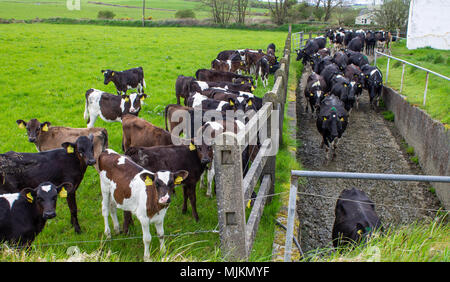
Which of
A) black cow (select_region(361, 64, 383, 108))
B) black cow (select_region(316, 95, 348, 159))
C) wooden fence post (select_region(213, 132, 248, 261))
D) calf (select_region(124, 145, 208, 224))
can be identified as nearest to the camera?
wooden fence post (select_region(213, 132, 248, 261))

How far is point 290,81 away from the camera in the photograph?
57.9 ft

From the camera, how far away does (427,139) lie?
9344 mm

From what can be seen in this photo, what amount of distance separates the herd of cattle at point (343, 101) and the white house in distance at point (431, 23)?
167 inches

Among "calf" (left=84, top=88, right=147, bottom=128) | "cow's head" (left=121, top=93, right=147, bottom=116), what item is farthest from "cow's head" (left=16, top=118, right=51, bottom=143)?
"cow's head" (left=121, top=93, right=147, bottom=116)

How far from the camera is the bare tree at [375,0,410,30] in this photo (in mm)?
37844

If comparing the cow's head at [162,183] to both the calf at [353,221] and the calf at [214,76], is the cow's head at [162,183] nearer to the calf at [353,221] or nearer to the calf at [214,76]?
the calf at [353,221]

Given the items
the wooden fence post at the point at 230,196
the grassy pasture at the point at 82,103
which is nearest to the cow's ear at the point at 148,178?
the grassy pasture at the point at 82,103

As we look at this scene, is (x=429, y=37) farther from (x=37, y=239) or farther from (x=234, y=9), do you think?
(x=234, y=9)

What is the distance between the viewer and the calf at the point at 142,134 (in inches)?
292

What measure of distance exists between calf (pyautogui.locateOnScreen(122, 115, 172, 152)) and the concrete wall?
5.66m

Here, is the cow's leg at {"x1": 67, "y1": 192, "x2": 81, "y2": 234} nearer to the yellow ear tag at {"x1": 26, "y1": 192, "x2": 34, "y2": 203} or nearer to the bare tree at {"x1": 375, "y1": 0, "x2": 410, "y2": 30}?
the yellow ear tag at {"x1": 26, "y1": 192, "x2": 34, "y2": 203}

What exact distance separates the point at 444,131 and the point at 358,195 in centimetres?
372
